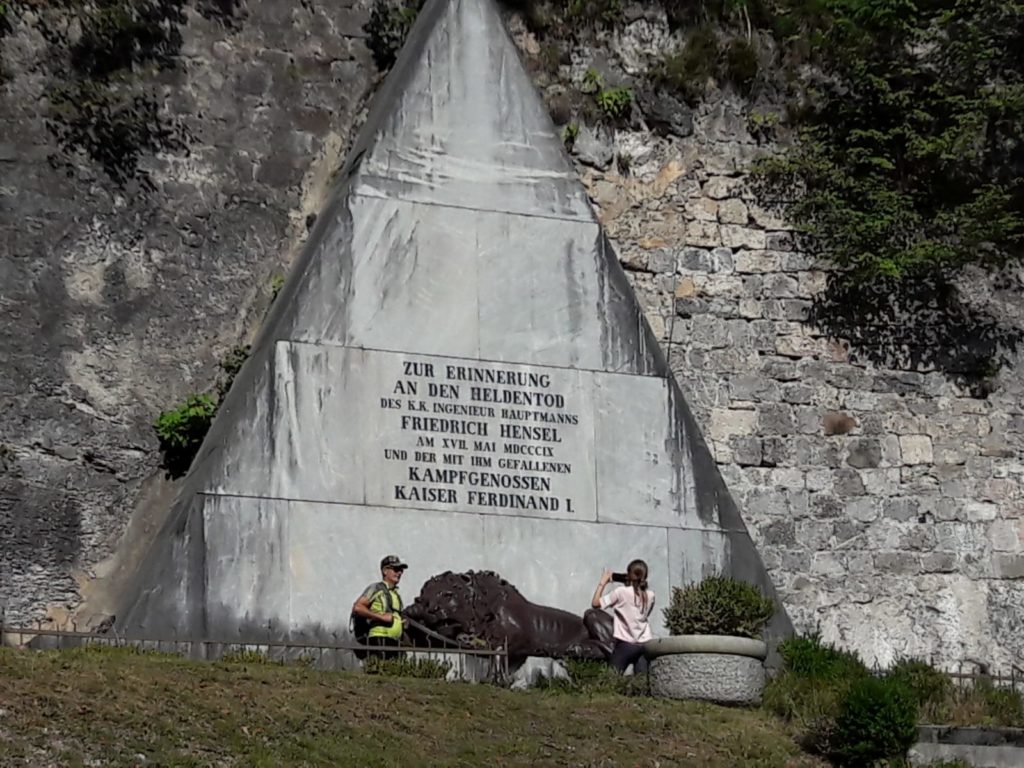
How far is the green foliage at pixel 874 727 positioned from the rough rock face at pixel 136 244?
23.8 ft

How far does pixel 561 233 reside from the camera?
19047 mm

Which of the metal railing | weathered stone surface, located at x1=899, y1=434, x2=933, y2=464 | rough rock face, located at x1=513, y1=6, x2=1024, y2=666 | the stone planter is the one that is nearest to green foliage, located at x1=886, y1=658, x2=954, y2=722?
the stone planter

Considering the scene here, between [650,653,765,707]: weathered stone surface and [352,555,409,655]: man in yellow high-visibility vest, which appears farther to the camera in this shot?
[352,555,409,655]: man in yellow high-visibility vest

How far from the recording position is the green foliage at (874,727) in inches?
553

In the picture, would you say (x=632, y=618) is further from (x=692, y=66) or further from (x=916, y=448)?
(x=692, y=66)

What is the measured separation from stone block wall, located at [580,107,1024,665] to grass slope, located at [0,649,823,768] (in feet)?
17.4

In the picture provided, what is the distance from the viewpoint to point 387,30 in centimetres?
2073

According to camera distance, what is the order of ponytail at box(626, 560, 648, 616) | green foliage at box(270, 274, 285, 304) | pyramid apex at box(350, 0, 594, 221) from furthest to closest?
green foliage at box(270, 274, 285, 304), pyramid apex at box(350, 0, 594, 221), ponytail at box(626, 560, 648, 616)

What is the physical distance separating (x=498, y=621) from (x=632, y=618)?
108 centimetres

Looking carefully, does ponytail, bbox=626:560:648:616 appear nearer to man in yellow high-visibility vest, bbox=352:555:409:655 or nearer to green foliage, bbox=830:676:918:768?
man in yellow high-visibility vest, bbox=352:555:409:655

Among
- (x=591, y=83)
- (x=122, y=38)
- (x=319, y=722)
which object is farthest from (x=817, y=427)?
(x=319, y=722)

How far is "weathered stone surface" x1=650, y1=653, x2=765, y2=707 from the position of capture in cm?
1528

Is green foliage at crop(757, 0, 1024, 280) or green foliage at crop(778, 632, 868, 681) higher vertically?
green foliage at crop(757, 0, 1024, 280)

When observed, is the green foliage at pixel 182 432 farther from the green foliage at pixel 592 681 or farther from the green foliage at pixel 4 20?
the green foliage at pixel 592 681
